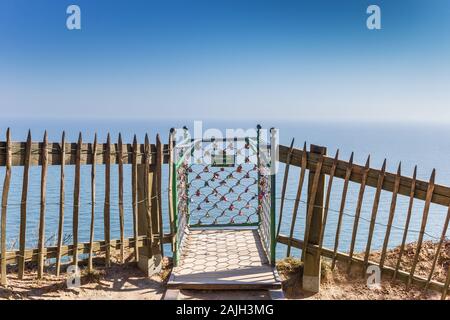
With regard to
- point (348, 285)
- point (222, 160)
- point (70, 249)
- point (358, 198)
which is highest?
point (222, 160)

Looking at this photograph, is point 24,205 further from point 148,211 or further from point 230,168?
point 230,168

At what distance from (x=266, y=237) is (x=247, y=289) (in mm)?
1346

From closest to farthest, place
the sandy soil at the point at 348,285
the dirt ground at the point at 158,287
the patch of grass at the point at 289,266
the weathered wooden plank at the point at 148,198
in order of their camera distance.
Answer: the dirt ground at the point at 158,287 → the sandy soil at the point at 348,285 → the weathered wooden plank at the point at 148,198 → the patch of grass at the point at 289,266

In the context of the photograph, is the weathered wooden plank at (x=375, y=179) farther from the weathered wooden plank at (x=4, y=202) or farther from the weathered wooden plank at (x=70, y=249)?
the weathered wooden plank at (x=4, y=202)

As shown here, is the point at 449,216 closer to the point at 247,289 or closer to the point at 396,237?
the point at 247,289

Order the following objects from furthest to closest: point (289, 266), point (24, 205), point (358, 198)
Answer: point (289, 266)
point (358, 198)
point (24, 205)

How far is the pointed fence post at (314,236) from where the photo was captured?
6223 mm

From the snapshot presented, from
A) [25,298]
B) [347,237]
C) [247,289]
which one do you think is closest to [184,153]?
[247,289]

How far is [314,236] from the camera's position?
20.8 feet

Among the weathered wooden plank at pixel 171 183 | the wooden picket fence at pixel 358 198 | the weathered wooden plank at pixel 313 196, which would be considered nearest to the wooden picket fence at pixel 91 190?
the weathered wooden plank at pixel 171 183

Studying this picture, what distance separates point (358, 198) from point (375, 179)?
1.18 feet

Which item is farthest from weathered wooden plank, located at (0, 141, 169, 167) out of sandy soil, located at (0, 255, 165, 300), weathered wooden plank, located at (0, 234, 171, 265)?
sandy soil, located at (0, 255, 165, 300)

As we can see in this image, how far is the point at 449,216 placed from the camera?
17.5 ft

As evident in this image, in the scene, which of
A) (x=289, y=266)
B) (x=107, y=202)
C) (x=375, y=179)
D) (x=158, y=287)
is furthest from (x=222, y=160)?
(x=375, y=179)
